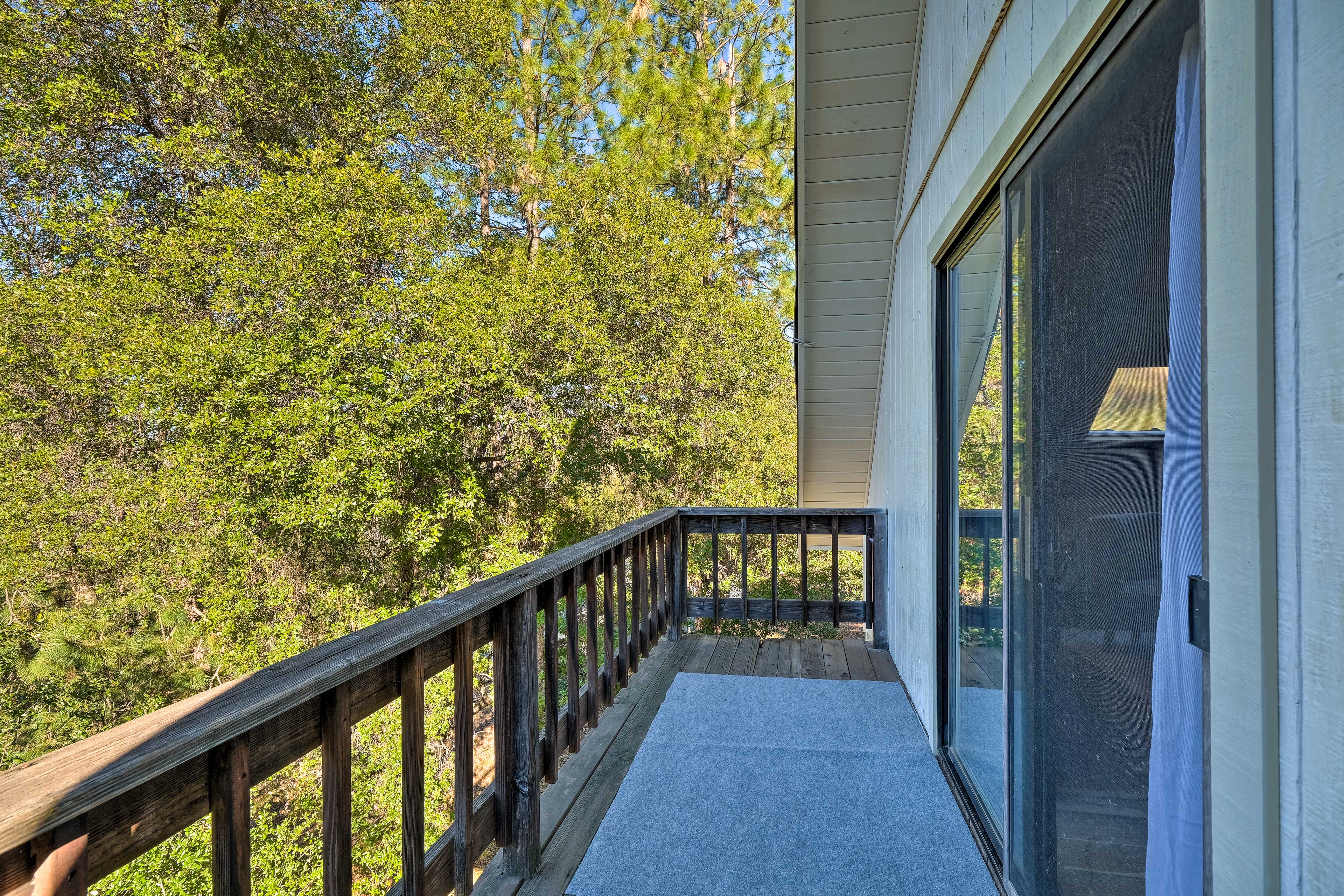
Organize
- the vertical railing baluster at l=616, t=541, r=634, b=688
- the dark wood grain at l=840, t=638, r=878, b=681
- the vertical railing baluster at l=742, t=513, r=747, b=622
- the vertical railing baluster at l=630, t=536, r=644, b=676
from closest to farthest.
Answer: the vertical railing baluster at l=616, t=541, r=634, b=688, the vertical railing baluster at l=630, t=536, r=644, b=676, the dark wood grain at l=840, t=638, r=878, b=681, the vertical railing baluster at l=742, t=513, r=747, b=622

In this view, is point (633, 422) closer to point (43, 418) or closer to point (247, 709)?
point (43, 418)

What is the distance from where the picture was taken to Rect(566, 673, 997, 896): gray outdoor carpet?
66.8 inches

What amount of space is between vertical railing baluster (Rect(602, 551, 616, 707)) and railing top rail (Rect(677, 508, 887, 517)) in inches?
50.8

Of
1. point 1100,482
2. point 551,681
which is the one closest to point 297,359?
point 551,681

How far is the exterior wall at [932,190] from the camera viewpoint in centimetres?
140

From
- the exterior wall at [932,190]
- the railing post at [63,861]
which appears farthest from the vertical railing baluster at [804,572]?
the railing post at [63,861]

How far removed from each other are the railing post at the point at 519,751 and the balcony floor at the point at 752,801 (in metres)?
0.08

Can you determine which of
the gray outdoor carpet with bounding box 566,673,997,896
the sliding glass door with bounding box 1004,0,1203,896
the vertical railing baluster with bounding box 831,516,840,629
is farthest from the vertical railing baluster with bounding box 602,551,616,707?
the vertical railing baluster with bounding box 831,516,840,629

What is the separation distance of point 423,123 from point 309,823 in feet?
31.0

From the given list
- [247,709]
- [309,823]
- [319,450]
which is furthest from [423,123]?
[247,709]

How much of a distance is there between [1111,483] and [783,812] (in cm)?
156

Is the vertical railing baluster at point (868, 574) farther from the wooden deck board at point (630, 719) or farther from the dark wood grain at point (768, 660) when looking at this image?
the dark wood grain at point (768, 660)

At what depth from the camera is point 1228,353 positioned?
71cm

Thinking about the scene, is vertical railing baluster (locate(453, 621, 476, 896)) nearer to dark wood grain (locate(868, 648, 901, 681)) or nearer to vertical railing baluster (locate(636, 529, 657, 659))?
vertical railing baluster (locate(636, 529, 657, 659))
